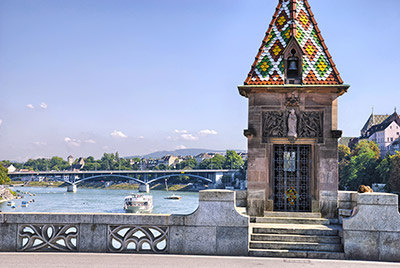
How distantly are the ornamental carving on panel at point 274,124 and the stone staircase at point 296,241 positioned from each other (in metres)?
2.50

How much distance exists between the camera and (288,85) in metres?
13.5

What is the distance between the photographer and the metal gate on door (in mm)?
13781

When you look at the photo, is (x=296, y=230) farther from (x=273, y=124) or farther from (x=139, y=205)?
(x=139, y=205)

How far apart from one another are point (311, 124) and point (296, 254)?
401 cm

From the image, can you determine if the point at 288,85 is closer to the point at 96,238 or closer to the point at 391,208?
the point at 391,208

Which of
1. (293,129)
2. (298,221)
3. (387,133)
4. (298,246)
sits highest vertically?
(387,133)

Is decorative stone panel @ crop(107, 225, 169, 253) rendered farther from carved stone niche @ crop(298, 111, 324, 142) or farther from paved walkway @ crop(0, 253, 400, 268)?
carved stone niche @ crop(298, 111, 324, 142)

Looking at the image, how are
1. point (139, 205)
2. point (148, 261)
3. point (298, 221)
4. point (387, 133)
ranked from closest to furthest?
point (148, 261), point (298, 221), point (139, 205), point (387, 133)

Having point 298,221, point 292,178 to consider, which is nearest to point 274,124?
point 292,178

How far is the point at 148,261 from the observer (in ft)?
32.9

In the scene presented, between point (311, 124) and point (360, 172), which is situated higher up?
point (311, 124)

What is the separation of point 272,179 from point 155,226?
4.13 m

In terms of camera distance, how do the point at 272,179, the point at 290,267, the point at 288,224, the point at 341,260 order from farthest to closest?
the point at 272,179 < the point at 288,224 < the point at 341,260 < the point at 290,267

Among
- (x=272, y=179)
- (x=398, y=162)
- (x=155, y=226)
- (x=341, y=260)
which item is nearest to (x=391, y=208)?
(x=341, y=260)
